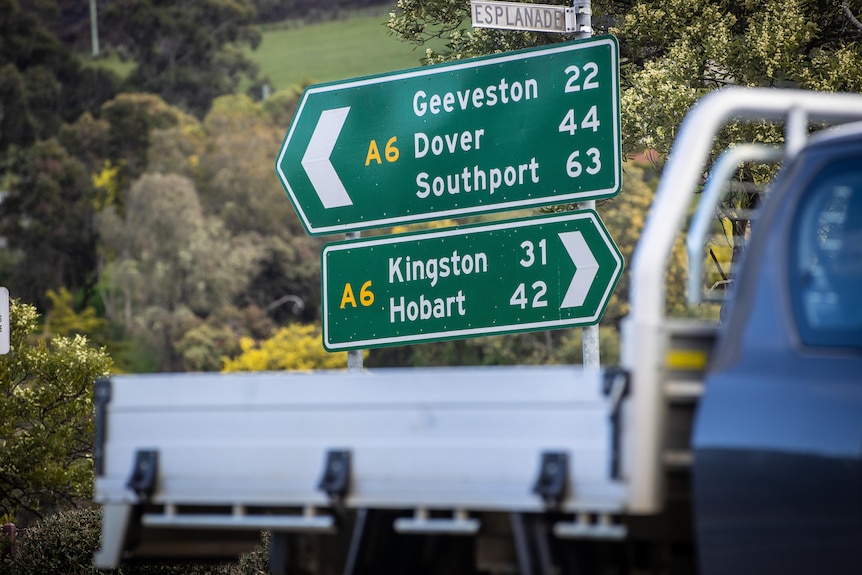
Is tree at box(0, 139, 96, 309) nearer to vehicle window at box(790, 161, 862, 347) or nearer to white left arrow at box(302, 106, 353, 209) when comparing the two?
white left arrow at box(302, 106, 353, 209)

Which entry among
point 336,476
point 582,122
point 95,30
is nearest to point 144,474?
point 336,476

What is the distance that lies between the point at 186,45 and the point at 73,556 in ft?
296

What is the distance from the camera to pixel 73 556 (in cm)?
1294

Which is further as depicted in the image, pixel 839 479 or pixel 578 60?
pixel 578 60

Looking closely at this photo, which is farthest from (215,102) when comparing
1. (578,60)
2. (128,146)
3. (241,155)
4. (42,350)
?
(578,60)

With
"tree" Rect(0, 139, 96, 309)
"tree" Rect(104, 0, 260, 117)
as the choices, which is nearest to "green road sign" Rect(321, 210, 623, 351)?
"tree" Rect(0, 139, 96, 309)

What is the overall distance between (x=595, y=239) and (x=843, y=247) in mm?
4113

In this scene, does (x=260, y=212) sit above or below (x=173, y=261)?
above

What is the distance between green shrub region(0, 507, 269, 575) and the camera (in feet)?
40.8

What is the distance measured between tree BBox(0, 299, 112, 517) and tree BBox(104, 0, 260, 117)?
79.7 metres

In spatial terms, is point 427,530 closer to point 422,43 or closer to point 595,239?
point 595,239

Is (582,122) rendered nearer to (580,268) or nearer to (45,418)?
(580,268)

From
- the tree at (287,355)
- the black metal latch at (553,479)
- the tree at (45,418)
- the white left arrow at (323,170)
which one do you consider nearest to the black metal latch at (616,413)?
the black metal latch at (553,479)

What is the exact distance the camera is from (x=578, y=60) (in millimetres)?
9148
